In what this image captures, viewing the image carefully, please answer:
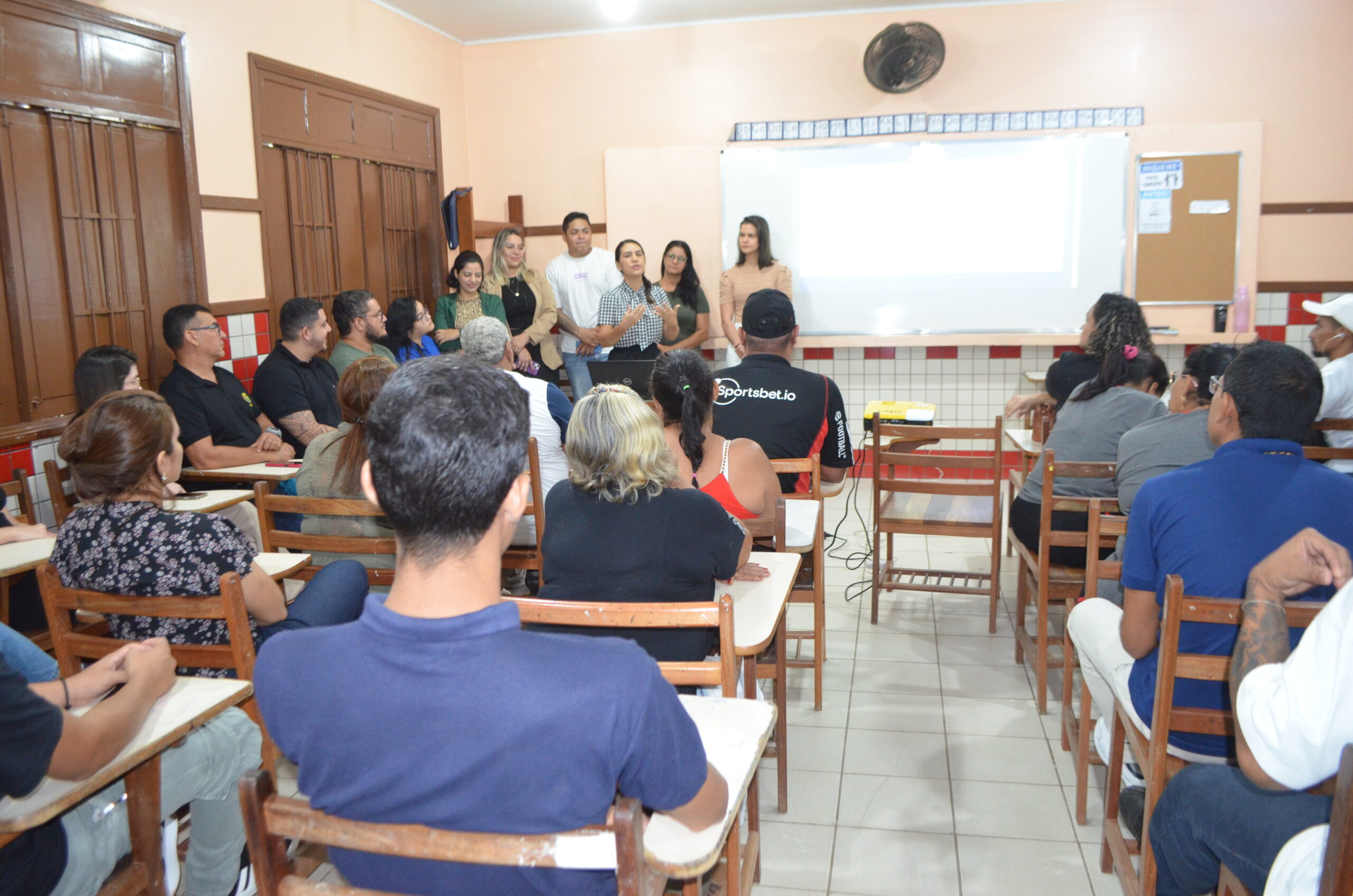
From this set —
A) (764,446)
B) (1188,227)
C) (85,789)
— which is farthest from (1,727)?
(1188,227)

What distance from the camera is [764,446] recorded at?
306 centimetres

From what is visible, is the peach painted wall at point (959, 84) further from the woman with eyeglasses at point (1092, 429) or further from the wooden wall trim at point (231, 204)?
the woman with eyeglasses at point (1092, 429)

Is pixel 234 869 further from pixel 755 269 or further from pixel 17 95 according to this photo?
pixel 755 269

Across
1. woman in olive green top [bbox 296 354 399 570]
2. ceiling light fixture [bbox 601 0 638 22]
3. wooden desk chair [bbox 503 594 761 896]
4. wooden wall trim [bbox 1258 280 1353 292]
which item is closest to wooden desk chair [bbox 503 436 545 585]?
woman in olive green top [bbox 296 354 399 570]

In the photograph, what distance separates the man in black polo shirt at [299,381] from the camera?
3869mm

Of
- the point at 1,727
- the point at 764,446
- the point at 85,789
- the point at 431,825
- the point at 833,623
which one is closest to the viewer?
the point at 431,825

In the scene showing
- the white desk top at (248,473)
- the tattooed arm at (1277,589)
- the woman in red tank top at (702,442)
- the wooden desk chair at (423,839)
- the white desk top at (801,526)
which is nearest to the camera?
the wooden desk chair at (423,839)

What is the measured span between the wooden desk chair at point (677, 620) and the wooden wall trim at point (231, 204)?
10.9ft

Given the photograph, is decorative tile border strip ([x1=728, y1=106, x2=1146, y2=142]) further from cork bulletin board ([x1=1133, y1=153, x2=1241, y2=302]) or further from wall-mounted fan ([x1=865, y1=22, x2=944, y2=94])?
cork bulletin board ([x1=1133, y1=153, x2=1241, y2=302])

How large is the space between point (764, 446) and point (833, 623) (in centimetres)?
92

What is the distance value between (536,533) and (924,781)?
1.40 meters

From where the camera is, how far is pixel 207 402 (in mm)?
3523

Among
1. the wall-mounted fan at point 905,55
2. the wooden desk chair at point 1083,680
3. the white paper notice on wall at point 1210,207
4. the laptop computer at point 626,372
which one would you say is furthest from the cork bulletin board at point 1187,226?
the wooden desk chair at point 1083,680

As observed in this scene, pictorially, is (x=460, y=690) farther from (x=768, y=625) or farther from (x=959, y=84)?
(x=959, y=84)
